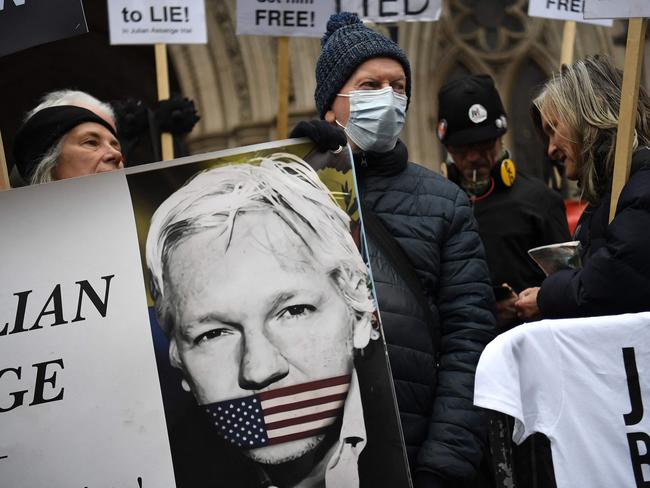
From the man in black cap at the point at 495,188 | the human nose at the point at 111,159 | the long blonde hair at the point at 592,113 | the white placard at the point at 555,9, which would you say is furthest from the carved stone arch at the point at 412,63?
the human nose at the point at 111,159

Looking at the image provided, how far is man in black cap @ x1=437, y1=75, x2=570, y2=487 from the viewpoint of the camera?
14.9 ft

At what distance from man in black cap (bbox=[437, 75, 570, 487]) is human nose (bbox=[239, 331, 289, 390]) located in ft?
5.46

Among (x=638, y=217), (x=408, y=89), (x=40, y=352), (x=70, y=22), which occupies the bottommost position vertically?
(x=40, y=352)

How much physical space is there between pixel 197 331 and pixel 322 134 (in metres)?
0.56

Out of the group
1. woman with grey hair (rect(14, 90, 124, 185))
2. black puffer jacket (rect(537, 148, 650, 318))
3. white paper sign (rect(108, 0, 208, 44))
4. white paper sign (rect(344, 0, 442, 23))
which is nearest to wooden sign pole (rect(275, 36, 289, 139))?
white paper sign (rect(344, 0, 442, 23))

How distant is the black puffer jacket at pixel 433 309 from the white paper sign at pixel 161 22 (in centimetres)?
249

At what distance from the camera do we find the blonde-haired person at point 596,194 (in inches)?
116

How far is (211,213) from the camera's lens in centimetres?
285

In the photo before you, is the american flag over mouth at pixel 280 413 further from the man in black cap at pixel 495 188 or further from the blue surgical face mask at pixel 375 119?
the man in black cap at pixel 495 188

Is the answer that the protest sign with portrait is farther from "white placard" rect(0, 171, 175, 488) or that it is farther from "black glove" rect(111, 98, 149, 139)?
"black glove" rect(111, 98, 149, 139)

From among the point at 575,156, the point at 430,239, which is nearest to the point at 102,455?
the point at 430,239

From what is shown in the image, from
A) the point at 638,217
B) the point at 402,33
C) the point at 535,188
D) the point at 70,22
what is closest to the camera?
the point at 638,217

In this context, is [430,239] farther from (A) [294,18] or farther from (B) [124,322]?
(A) [294,18]

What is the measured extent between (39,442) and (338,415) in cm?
68
